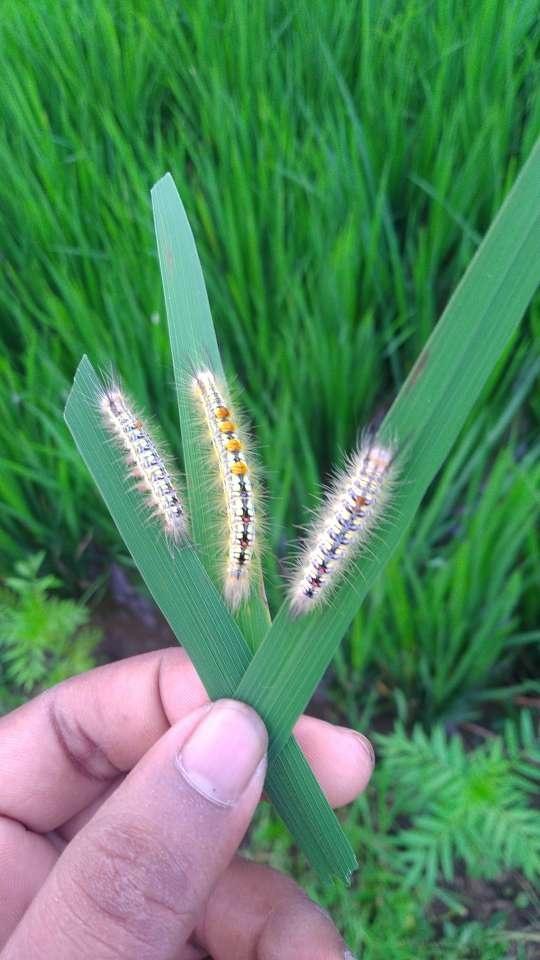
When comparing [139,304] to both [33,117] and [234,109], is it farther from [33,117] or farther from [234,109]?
[33,117]

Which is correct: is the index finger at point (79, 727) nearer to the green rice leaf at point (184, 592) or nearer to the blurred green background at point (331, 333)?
the blurred green background at point (331, 333)

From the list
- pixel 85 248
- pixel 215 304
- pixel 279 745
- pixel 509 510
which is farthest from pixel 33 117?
pixel 279 745

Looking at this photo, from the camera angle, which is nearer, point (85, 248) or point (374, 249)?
point (374, 249)

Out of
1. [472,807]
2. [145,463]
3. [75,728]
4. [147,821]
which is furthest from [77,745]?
[472,807]

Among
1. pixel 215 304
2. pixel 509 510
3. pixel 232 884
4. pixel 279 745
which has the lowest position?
pixel 232 884

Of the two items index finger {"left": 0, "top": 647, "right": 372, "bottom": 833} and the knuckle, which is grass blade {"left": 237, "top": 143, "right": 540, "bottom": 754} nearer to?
the knuckle
